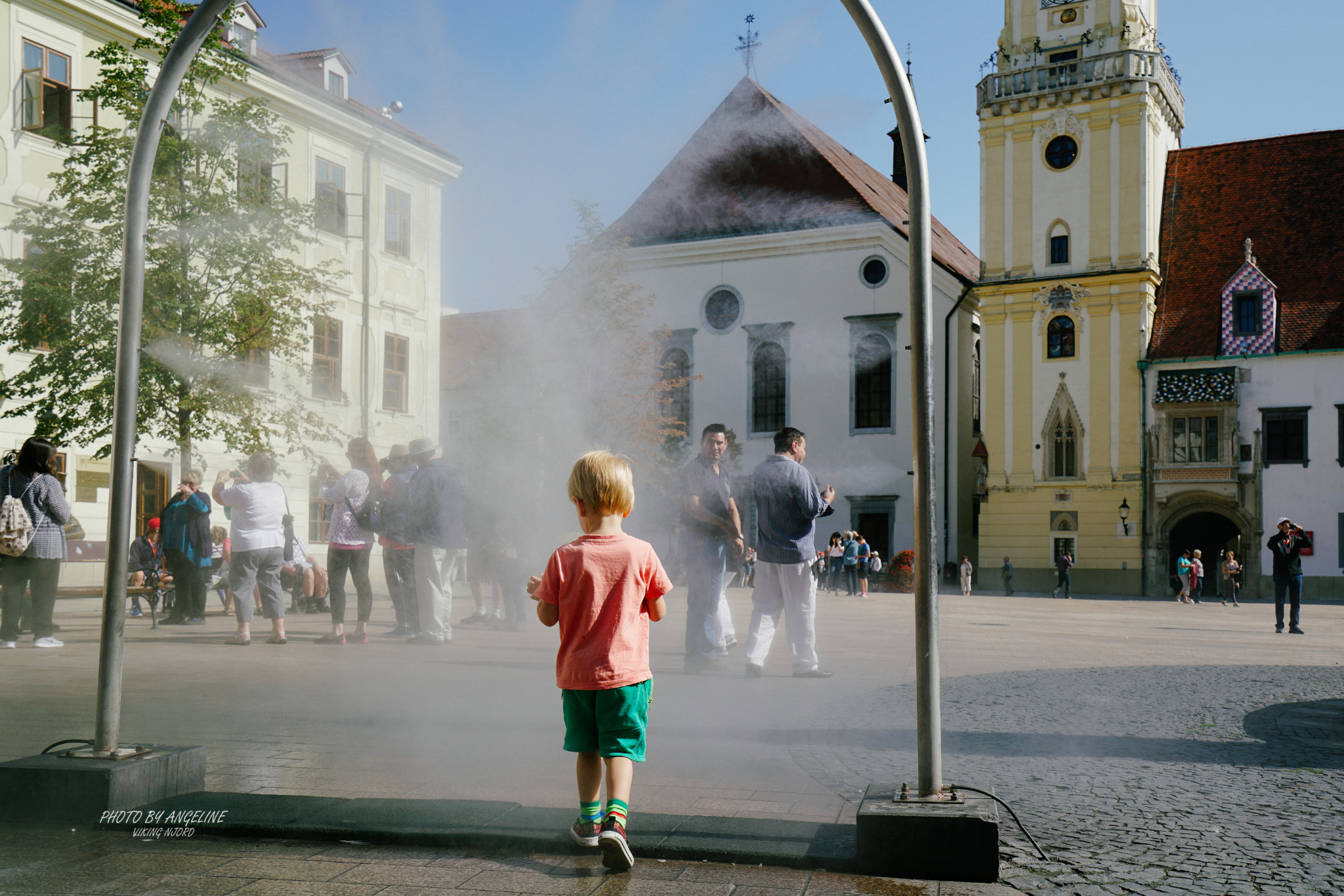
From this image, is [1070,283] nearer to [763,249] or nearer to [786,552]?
[763,249]

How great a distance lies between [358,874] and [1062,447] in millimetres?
39264

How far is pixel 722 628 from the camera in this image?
386 inches

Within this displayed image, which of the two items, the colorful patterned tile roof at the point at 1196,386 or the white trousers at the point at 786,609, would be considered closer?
the white trousers at the point at 786,609

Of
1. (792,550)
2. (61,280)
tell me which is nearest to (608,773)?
(792,550)

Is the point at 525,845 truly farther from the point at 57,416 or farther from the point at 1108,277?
the point at 1108,277

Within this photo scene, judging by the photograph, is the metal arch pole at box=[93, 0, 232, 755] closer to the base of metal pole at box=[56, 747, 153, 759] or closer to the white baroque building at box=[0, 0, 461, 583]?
the base of metal pole at box=[56, 747, 153, 759]

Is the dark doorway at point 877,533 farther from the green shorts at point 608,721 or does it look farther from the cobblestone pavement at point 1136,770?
the green shorts at point 608,721

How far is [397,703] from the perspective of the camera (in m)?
7.32

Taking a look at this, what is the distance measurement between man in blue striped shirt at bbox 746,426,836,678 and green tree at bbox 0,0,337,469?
3.68m

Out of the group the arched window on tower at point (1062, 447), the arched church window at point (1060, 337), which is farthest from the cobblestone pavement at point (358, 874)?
the arched church window at point (1060, 337)

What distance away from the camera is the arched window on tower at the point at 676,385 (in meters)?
6.82

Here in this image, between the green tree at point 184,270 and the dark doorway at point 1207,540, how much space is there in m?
35.0

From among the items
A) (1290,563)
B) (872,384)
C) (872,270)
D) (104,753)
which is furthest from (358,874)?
(872,384)

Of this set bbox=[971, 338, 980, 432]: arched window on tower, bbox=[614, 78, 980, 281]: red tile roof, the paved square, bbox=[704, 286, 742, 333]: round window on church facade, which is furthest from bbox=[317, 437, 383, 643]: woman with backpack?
bbox=[971, 338, 980, 432]: arched window on tower
